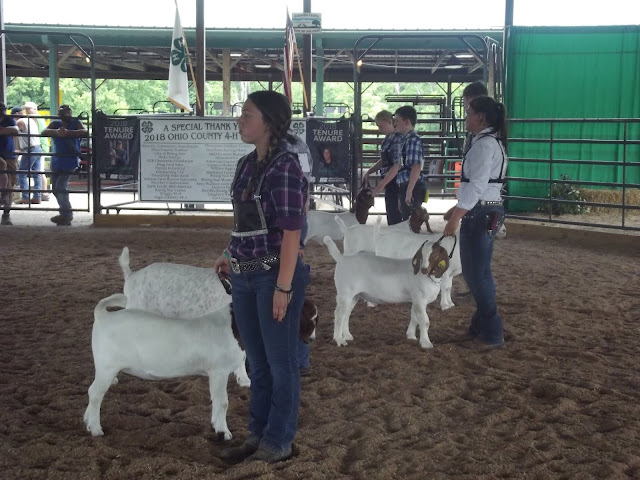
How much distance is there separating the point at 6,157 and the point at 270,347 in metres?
11.1

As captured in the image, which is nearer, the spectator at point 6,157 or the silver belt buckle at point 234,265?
the silver belt buckle at point 234,265

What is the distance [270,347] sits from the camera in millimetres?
3336

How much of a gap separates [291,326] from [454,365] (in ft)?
6.95

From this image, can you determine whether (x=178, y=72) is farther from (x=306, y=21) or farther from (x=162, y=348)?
(x=162, y=348)

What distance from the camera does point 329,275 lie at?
845cm

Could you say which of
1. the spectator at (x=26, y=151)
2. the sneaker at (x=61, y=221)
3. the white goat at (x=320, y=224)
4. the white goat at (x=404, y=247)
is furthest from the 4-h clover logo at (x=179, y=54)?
the white goat at (x=404, y=247)

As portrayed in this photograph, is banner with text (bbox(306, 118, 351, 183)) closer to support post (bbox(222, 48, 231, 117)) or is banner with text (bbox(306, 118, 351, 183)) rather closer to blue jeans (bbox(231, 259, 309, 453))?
support post (bbox(222, 48, 231, 117))

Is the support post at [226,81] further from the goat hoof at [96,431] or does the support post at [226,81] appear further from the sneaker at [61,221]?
the goat hoof at [96,431]

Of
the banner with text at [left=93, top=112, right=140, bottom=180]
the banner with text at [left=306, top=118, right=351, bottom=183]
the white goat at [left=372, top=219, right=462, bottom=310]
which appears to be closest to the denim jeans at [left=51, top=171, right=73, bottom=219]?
the banner with text at [left=93, top=112, right=140, bottom=180]

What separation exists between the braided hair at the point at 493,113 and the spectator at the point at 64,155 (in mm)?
8621

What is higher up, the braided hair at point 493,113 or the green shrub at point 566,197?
the braided hair at point 493,113

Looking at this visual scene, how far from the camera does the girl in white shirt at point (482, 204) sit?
16.8ft

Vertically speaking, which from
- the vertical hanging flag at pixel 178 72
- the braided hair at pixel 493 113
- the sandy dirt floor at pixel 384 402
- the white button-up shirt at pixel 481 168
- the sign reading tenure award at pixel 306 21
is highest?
the sign reading tenure award at pixel 306 21

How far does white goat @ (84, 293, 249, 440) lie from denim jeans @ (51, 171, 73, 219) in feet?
30.4
